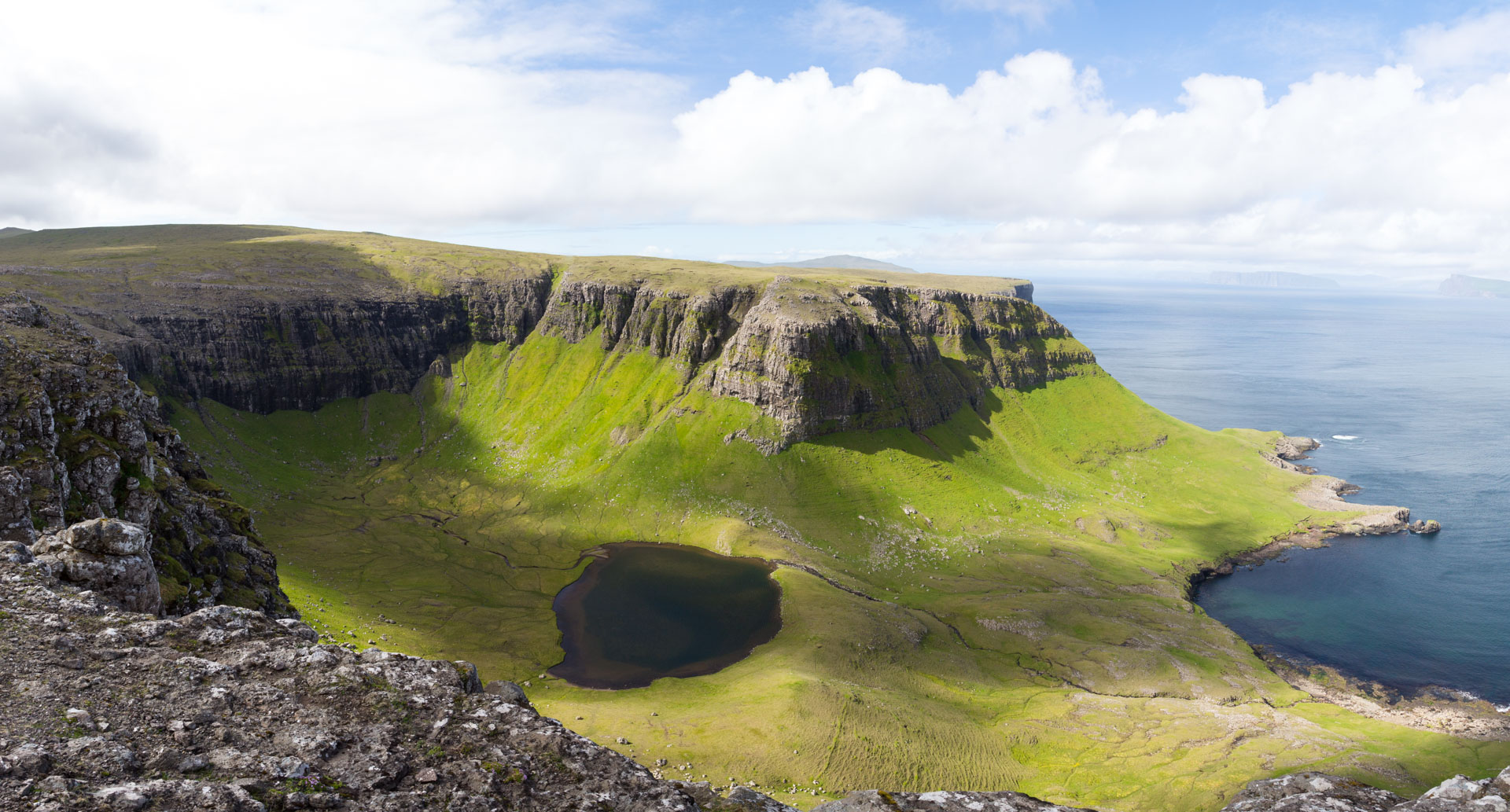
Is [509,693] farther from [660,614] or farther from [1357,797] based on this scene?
[660,614]

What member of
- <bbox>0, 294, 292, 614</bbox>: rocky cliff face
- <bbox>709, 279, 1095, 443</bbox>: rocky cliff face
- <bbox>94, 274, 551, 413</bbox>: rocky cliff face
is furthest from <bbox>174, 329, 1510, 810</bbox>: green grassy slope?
<bbox>0, 294, 292, 614</bbox>: rocky cliff face

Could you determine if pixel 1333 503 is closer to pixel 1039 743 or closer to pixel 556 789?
pixel 1039 743

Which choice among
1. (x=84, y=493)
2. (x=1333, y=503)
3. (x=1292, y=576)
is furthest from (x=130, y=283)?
(x=1333, y=503)

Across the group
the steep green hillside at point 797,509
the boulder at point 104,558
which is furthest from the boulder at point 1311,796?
the steep green hillside at point 797,509

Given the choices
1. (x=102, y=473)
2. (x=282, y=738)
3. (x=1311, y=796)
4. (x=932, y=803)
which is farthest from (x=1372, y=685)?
(x=102, y=473)

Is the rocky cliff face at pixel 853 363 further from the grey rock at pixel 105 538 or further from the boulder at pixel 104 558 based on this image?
the grey rock at pixel 105 538

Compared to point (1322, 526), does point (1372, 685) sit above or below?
below
